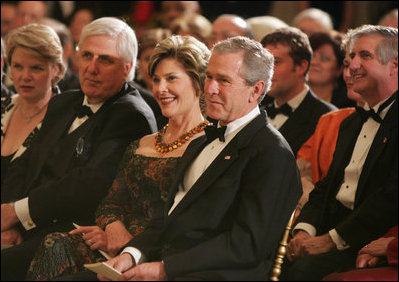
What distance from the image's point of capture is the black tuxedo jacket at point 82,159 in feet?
11.6

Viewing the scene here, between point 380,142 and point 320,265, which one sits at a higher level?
point 380,142

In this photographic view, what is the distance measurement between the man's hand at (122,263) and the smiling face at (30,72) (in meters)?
1.59

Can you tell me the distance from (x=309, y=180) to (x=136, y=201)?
977 mm

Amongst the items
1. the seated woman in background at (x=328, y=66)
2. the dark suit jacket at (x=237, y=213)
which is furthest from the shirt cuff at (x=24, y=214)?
the seated woman in background at (x=328, y=66)

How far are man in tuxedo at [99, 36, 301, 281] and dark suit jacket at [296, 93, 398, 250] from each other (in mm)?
322

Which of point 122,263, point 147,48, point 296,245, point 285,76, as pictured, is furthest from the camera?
point 147,48

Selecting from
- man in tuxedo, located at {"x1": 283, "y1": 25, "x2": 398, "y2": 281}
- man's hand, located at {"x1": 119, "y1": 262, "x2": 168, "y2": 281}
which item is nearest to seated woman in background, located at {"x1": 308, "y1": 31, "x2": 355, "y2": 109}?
man in tuxedo, located at {"x1": 283, "y1": 25, "x2": 398, "y2": 281}

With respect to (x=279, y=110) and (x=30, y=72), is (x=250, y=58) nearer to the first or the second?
(x=279, y=110)

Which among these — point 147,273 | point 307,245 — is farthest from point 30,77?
point 307,245

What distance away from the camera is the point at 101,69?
12.3 ft

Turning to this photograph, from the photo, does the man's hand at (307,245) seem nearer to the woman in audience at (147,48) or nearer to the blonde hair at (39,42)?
the blonde hair at (39,42)

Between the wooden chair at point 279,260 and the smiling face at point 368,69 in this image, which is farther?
the smiling face at point 368,69

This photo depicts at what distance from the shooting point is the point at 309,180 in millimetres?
3779

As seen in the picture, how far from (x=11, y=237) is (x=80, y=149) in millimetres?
589
